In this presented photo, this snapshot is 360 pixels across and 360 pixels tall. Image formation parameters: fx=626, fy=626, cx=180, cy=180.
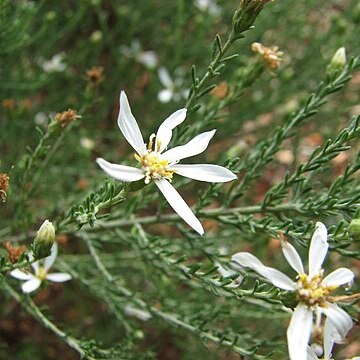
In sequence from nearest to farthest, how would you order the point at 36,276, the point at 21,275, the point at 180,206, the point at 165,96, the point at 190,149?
Result: 1. the point at 180,206
2. the point at 190,149
3. the point at 21,275
4. the point at 36,276
5. the point at 165,96

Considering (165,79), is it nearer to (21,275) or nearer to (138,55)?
(138,55)

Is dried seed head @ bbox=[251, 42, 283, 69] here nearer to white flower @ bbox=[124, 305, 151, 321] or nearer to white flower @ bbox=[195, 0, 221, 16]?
white flower @ bbox=[124, 305, 151, 321]

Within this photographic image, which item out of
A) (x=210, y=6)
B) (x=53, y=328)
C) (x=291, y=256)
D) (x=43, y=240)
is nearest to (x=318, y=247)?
(x=291, y=256)

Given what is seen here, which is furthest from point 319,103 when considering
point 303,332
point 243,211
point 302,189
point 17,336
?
point 17,336

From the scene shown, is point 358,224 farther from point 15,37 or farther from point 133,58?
point 133,58

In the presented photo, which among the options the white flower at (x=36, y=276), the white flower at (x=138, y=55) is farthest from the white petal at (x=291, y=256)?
the white flower at (x=138, y=55)

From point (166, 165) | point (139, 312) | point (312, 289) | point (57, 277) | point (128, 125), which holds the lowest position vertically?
point (139, 312)

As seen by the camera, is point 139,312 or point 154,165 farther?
point 139,312
